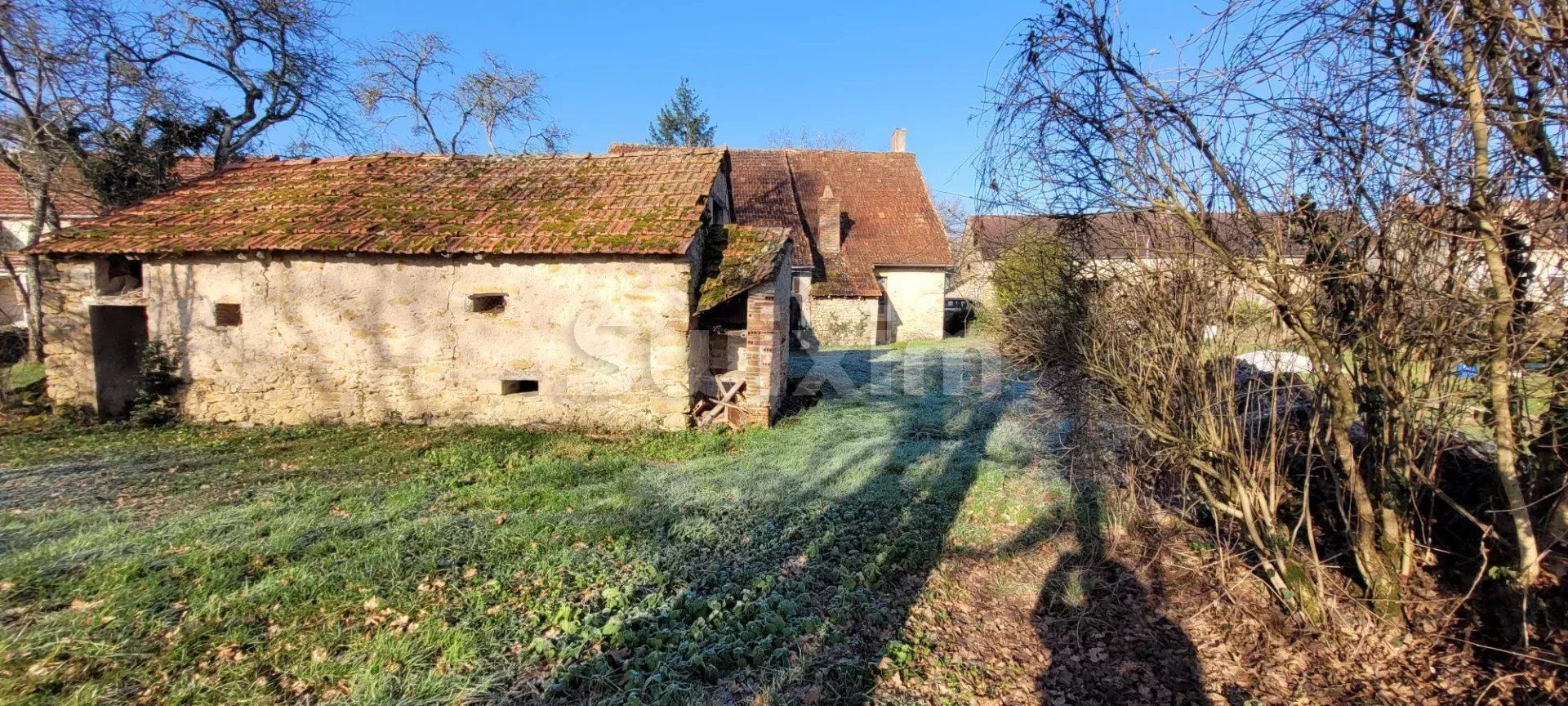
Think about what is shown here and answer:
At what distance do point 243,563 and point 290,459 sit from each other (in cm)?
352

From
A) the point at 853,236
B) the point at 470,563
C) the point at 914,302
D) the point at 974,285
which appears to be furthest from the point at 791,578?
the point at 974,285

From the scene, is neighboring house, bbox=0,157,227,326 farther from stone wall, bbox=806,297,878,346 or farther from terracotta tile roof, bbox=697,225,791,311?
stone wall, bbox=806,297,878,346

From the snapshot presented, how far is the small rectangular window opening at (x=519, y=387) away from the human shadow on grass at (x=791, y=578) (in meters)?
3.50

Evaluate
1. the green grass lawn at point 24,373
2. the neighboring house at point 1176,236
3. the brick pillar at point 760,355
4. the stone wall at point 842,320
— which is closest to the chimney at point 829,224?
the stone wall at point 842,320

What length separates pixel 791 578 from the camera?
15.1 feet

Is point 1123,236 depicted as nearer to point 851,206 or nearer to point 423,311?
point 423,311

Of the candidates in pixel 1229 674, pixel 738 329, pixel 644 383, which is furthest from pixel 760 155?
pixel 1229 674

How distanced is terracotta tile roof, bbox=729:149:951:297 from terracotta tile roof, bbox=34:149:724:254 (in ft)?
32.7

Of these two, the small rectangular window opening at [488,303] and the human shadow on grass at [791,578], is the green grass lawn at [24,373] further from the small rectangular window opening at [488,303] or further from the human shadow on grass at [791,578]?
the human shadow on grass at [791,578]

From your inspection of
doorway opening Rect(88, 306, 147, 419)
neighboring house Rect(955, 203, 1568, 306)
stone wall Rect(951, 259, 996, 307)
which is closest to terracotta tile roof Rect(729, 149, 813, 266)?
stone wall Rect(951, 259, 996, 307)

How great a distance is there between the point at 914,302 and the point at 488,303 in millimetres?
15889

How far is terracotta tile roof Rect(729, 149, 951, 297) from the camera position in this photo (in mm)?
21188

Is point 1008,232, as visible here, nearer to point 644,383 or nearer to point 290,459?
point 644,383

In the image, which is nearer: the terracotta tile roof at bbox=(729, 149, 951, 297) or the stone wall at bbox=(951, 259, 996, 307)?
the terracotta tile roof at bbox=(729, 149, 951, 297)
